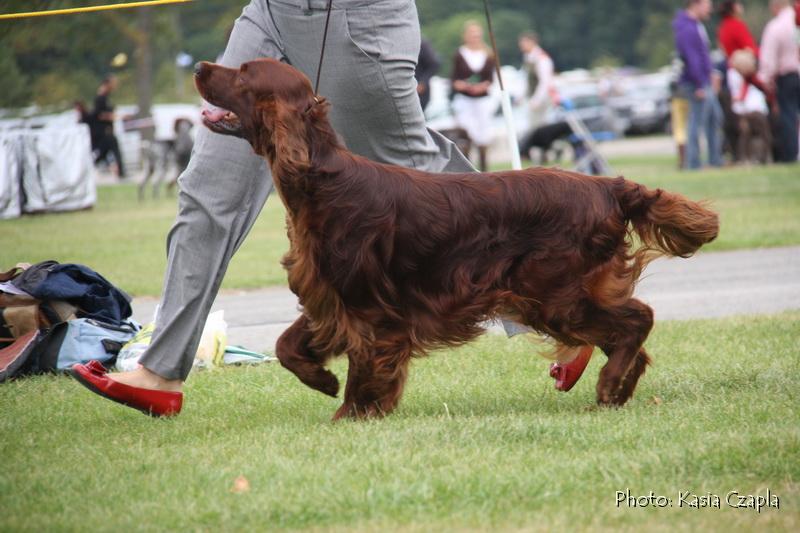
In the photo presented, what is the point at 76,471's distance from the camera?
387cm

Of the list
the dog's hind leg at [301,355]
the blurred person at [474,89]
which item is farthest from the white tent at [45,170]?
the dog's hind leg at [301,355]

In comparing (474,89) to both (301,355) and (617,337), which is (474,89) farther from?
(301,355)

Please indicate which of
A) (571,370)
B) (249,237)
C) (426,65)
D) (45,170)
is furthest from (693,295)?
(45,170)

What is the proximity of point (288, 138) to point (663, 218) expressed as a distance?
1506 mm

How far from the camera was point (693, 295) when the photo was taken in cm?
809

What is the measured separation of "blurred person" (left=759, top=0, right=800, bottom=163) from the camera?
1877cm

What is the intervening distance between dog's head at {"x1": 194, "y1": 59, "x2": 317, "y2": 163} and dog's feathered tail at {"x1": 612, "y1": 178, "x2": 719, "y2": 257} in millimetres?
1267

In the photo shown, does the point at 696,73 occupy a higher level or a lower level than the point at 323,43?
lower

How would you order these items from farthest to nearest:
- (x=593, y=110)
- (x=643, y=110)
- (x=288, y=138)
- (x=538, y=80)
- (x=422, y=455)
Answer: (x=643, y=110), (x=593, y=110), (x=538, y=80), (x=288, y=138), (x=422, y=455)

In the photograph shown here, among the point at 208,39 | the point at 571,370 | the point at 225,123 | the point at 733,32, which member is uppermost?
the point at 225,123

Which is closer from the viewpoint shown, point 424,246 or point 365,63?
A: point 424,246

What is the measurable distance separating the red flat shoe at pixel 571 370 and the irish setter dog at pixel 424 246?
217mm

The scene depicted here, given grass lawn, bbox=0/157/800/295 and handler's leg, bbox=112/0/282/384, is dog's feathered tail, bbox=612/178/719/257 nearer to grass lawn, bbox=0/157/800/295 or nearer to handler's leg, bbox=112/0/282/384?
handler's leg, bbox=112/0/282/384

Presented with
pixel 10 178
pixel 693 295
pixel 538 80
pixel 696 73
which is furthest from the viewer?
pixel 538 80
